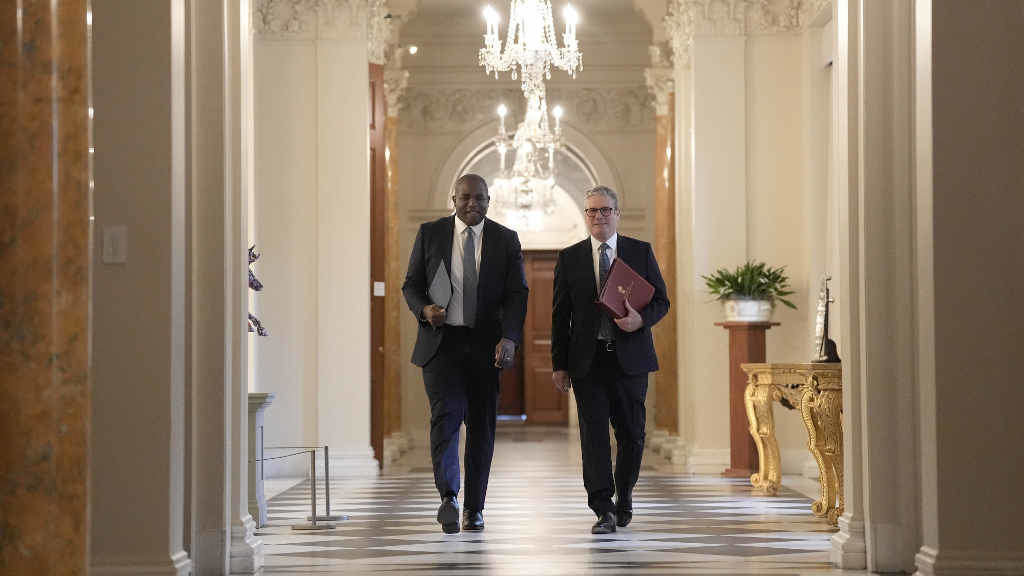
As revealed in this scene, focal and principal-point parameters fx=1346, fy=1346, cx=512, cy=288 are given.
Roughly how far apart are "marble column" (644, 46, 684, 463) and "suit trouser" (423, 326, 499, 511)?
18.4 feet

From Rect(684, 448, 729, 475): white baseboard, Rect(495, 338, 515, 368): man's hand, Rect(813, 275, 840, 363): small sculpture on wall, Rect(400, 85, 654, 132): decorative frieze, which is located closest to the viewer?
Rect(495, 338, 515, 368): man's hand

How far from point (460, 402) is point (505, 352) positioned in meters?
0.34

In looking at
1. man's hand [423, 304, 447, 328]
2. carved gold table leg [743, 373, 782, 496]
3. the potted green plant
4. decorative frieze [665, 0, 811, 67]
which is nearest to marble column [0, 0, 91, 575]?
man's hand [423, 304, 447, 328]

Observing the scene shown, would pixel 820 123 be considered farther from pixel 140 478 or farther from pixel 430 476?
pixel 140 478

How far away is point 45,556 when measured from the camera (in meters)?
2.80

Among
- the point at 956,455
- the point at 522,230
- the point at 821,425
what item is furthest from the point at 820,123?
the point at 522,230

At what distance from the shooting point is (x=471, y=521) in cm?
623

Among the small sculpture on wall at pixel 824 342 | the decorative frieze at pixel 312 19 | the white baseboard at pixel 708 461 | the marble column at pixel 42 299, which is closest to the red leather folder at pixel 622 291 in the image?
the small sculpture on wall at pixel 824 342

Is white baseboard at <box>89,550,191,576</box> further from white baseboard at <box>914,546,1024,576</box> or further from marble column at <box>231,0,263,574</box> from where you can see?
white baseboard at <box>914,546,1024,576</box>

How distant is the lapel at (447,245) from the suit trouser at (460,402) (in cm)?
29

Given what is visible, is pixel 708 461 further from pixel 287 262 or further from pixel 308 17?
pixel 308 17

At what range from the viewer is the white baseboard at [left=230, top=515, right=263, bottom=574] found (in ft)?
16.3

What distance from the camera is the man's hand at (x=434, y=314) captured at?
5.86m

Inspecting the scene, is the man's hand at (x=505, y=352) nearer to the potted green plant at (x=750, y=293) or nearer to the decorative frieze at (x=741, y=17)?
the potted green plant at (x=750, y=293)
